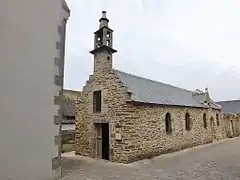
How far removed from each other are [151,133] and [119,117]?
6.23 feet

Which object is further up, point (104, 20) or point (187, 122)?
point (104, 20)

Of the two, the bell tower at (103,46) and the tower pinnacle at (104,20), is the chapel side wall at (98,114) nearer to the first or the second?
the bell tower at (103,46)

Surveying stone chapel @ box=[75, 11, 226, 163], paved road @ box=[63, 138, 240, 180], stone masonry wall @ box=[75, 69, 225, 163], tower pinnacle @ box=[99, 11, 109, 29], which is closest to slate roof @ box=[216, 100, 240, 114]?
stone chapel @ box=[75, 11, 226, 163]

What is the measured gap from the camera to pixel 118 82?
34.1 ft

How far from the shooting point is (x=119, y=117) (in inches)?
395

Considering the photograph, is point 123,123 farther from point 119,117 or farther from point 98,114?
point 98,114

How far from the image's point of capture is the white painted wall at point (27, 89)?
455 centimetres

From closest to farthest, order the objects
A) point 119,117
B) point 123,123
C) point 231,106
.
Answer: point 123,123 < point 119,117 < point 231,106

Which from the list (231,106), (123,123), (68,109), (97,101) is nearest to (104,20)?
(97,101)

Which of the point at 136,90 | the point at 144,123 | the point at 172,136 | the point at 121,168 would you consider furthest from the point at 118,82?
the point at 172,136

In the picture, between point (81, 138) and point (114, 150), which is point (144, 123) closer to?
point (114, 150)

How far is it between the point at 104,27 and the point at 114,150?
624 centimetres

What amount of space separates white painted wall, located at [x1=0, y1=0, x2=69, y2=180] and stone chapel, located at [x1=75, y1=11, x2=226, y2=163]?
14.7ft

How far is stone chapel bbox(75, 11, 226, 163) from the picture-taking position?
990 centimetres
